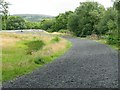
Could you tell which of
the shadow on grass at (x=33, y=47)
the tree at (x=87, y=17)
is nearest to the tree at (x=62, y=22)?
the tree at (x=87, y=17)

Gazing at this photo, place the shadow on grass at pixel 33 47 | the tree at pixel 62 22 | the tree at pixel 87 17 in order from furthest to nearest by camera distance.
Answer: the tree at pixel 62 22 → the tree at pixel 87 17 → the shadow on grass at pixel 33 47

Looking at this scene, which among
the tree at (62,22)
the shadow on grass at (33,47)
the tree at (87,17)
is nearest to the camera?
the shadow on grass at (33,47)

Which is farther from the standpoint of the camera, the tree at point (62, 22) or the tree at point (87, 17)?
the tree at point (62, 22)

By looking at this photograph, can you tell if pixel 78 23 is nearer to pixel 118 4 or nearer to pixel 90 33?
pixel 90 33

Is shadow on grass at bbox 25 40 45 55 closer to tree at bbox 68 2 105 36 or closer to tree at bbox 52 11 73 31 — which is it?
tree at bbox 68 2 105 36

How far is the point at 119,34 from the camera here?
53938 millimetres

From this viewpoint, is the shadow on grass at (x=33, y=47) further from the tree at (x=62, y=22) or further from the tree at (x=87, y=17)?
the tree at (x=62, y=22)

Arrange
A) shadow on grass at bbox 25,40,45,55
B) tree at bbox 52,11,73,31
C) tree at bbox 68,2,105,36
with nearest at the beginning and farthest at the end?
1. shadow on grass at bbox 25,40,45,55
2. tree at bbox 68,2,105,36
3. tree at bbox 52,11,73,31

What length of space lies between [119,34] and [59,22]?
12205 centimetres

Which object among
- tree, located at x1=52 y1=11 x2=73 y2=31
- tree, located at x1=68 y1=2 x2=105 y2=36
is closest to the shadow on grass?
tree, located at x1=68 y1=2 x2=105 y2=36

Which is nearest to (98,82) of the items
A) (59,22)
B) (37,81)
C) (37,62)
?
(37,81)

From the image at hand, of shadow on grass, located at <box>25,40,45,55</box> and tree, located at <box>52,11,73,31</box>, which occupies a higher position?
shadow on grass, located at <box>25,40,45,55</box>

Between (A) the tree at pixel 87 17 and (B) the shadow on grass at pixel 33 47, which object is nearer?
(B) the shadow on grass at pixel 33 47

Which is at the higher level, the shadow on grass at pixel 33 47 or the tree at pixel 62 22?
the shadow on grass at pixel 33 47
